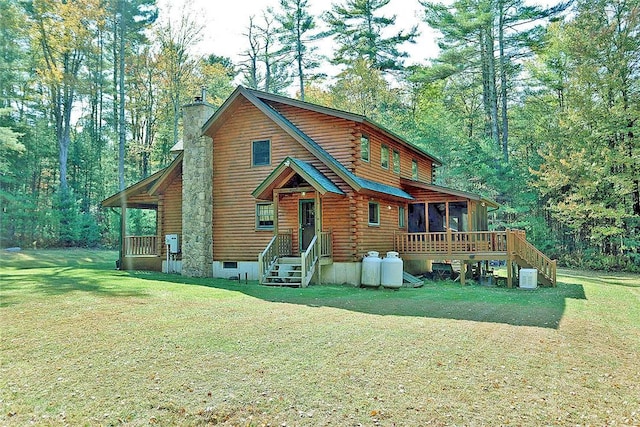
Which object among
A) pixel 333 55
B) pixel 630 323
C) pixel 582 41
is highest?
pixel 333 55

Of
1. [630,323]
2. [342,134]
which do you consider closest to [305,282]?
[342,134]

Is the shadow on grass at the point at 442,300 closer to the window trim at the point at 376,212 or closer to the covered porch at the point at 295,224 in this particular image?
the covered porch at the point at 295,224

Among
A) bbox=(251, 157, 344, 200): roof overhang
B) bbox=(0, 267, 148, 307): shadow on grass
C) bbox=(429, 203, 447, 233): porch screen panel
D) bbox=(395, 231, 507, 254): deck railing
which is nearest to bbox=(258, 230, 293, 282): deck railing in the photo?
bbox=(251, 157, 344, 200): roof overhang

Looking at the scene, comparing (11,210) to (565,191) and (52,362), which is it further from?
(565,191)

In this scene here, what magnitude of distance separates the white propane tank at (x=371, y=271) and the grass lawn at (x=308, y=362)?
3938 mm

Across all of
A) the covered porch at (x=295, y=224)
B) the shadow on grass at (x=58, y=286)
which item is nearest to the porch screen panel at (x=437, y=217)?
the covered porch at (x=295, y=224)

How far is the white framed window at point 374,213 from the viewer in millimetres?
17141

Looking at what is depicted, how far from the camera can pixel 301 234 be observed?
1664 cm

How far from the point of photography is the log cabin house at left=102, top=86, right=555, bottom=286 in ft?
50.6

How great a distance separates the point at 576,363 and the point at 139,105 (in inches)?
1393

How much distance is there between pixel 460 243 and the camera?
16422mm

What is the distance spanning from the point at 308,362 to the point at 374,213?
462 inches

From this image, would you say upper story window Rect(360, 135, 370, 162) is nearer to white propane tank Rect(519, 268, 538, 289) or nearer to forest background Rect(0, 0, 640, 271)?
white propane tank Rect(519, 268, 538, 289)

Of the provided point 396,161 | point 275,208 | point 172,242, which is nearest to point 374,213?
point 396,161
